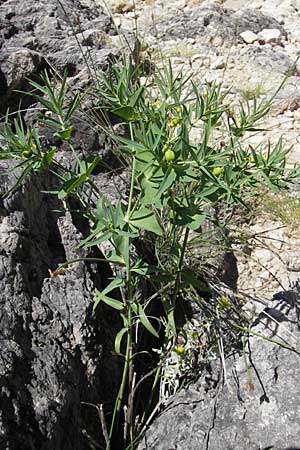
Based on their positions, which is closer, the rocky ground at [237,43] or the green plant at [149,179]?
the green plant at [149,179]

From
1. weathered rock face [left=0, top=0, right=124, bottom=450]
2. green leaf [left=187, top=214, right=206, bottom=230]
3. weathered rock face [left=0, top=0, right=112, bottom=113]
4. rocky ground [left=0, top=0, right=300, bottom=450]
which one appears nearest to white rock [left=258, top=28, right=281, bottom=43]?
weathered rock face [left=0, top=0, right=112, bottom=113]

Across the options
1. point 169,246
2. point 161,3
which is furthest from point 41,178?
point 161,3

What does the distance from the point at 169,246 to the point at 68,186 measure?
468 mm

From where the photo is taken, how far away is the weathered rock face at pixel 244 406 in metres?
1.39

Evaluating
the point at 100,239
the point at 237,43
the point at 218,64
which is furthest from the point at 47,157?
the point at 237,43

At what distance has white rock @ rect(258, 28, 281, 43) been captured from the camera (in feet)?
14.0

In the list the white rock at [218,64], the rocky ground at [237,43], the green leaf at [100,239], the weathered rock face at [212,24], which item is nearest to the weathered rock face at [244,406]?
the green leaf at [100,239]

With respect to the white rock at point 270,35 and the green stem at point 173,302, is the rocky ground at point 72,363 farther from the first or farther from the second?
the white rock at point 270,35

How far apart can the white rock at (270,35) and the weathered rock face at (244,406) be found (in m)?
3.20

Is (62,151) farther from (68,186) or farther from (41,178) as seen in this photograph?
(68,186)

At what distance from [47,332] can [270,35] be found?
139 inches

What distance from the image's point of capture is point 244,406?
145cm

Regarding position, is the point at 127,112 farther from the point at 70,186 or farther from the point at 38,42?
the point at 38,42

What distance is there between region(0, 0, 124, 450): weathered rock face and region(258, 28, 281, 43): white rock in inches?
118
